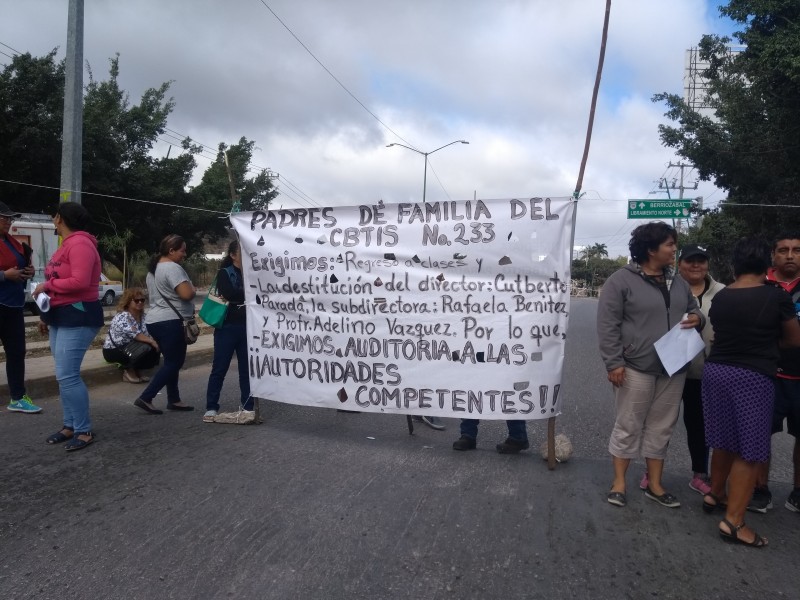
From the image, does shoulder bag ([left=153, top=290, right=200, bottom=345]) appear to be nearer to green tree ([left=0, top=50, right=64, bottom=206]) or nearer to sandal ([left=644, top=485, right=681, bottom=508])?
sandal ([left=644, top=485, right=681, bottom=508])

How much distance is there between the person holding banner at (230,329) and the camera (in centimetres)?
565

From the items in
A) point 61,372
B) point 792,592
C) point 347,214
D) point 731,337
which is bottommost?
point 792,592

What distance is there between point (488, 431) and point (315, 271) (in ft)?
6.68

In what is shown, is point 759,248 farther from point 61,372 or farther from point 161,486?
point 61,372

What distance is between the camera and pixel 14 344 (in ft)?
18.9

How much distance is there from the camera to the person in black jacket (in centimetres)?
565

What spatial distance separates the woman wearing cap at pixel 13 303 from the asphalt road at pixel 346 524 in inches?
26.4

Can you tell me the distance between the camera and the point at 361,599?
2820 millimetres

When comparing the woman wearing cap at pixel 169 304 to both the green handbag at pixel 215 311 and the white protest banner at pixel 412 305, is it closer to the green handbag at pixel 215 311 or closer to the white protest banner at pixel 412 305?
the green handbag at pixel 215 311

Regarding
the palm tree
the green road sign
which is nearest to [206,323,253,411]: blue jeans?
the green road sign

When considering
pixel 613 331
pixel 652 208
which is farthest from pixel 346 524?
pixel 652 208

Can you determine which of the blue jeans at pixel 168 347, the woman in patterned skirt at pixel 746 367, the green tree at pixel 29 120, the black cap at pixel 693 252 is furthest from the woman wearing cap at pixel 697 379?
the green tree at pixel 29 120

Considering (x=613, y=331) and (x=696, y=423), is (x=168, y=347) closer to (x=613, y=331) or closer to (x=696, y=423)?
(x=613, y=331)

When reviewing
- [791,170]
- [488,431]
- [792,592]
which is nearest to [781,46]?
[791,170]
